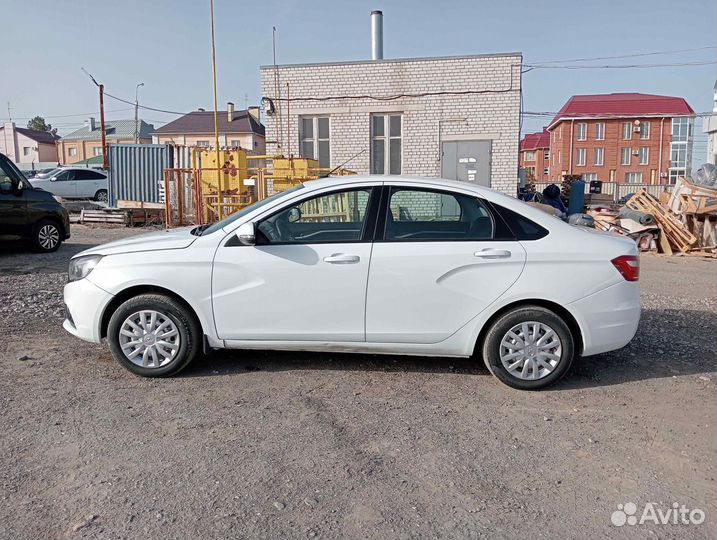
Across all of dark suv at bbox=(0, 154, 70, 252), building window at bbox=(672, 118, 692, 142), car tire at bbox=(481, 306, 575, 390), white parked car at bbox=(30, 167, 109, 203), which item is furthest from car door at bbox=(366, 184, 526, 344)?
building window at bbox=(672, 118, 692, 142)

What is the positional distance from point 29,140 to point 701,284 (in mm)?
80174

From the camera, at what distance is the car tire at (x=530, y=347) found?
457 centimetres

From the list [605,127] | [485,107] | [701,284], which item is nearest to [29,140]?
[605,127]

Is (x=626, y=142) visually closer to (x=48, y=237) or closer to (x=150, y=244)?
(x=48, y=237)

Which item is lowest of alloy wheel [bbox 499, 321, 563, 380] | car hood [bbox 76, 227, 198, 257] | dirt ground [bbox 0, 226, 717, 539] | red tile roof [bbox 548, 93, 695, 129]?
dirt ground [bbox 0, 226, 717, 539]

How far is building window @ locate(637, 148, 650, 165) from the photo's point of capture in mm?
60697

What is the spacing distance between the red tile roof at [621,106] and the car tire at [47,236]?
56.2 meters

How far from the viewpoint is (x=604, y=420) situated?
163 inches

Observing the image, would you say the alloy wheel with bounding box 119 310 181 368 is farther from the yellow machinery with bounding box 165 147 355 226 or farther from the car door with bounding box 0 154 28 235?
the yellow machinery with bounding box 165 147 355 226

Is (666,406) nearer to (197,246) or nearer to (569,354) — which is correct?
(569,354)

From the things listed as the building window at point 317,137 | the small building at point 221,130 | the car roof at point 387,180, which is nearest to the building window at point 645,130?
the small building at point 221,130

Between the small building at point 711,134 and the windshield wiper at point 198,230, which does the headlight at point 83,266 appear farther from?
the small building at point 711,134

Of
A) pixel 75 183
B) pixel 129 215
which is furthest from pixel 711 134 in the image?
pixel 75 183

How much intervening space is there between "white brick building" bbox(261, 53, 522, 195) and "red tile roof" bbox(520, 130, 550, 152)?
64.5m
